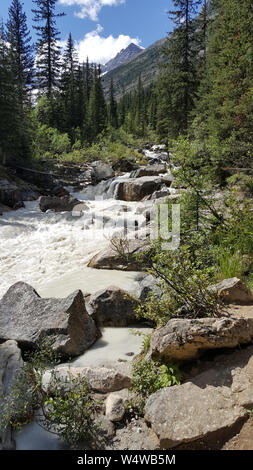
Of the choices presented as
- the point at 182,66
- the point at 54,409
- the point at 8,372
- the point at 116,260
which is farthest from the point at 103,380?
the point at 182,66

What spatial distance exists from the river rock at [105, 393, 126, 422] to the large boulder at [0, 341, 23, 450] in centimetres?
95

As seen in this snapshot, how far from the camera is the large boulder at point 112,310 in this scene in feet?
16.3

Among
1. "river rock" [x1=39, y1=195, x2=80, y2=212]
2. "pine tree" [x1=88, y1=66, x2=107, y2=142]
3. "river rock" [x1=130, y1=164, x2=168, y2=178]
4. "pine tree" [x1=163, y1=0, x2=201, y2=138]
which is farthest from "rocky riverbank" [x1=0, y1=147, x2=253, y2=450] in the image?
"pine tree" [x1=88, y1=66, x2=107, y2=142]

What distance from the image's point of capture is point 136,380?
3.15 metres

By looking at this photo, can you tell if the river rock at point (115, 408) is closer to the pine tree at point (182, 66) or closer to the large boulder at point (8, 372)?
the large boulder at point (8, 372)

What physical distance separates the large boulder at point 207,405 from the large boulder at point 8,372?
1333 mm

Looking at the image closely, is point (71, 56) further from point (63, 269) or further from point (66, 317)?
point (66, 317)

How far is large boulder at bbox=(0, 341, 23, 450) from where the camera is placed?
2555mm

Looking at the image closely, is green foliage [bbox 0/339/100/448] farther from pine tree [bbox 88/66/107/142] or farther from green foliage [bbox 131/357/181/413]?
pine tree [bbox 88/66/107/142]

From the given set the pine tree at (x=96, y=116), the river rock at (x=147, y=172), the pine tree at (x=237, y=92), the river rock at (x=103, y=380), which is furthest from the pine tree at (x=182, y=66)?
the river rock at (x=103, y=380)

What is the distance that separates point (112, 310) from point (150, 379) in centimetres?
204

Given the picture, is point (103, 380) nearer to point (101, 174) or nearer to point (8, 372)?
point (8, 372)

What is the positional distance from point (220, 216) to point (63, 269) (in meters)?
4.68

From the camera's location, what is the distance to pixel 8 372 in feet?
10.6
